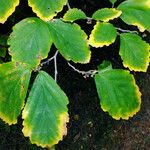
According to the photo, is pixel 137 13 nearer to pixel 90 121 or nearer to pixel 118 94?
pixel 118 94

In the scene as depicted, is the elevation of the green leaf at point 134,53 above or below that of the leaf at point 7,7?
below

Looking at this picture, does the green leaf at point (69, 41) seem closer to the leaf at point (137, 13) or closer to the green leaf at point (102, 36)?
the green leaf at point (102, 36)

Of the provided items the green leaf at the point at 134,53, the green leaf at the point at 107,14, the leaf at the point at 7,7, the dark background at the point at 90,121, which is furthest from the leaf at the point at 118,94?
the dark background at the point at 90,121

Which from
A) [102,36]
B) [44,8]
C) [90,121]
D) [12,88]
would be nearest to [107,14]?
[102,36]

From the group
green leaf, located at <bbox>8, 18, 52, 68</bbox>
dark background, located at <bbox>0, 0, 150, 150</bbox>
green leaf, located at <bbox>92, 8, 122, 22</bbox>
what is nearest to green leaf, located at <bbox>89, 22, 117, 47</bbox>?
green leaf, located at <bbox>92, 8, 122, 22</bbox>

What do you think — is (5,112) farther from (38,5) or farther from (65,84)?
(65,84)
